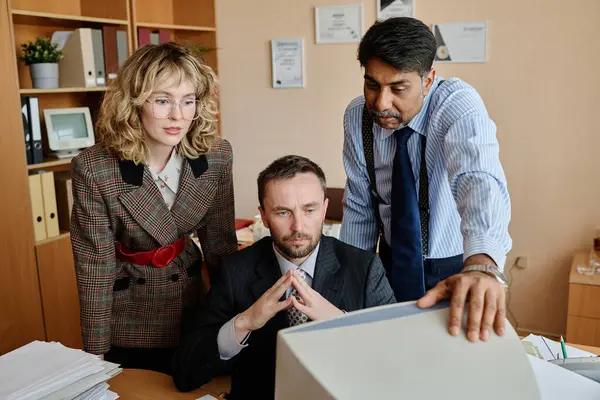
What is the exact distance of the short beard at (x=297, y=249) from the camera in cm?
153

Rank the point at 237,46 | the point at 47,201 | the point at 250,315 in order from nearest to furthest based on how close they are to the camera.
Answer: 1. the point at 250,315
2. the point at 47,201
3. the point at 237,46

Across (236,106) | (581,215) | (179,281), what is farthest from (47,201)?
(581,215)

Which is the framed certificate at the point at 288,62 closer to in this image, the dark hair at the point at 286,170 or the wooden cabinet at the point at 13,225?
the wooden cabinet at the point at 13,225

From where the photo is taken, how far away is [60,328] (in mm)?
3533

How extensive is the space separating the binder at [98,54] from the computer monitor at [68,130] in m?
0.21

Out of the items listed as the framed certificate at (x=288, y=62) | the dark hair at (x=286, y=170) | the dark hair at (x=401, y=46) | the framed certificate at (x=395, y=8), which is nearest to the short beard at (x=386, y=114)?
the dark hair at (x=401, y=46)

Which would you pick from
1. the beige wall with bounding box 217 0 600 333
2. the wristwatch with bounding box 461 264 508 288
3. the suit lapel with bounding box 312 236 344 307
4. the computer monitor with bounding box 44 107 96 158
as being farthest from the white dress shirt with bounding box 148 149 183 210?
the beige wall with bounding box 217 0 600 333

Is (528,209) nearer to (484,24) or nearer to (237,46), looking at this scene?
(484,24)

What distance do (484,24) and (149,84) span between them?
251 cm

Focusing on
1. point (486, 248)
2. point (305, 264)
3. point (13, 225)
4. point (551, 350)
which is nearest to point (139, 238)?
point (305, 264)

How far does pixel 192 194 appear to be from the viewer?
5.63 feet

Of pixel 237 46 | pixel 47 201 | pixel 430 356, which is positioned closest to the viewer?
pixel 430 356

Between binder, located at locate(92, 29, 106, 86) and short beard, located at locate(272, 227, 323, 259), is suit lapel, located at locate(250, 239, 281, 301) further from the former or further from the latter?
binder, located at locate(92, 29, 106, 86)

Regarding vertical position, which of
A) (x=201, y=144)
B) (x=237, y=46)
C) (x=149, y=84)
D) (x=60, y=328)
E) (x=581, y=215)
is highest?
(x=237, y=46)
